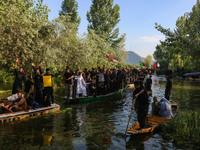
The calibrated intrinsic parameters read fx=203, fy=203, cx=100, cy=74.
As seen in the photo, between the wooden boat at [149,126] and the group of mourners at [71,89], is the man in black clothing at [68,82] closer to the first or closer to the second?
the group of mourners at [71,89]

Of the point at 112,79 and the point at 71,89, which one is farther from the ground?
the point at 112,79

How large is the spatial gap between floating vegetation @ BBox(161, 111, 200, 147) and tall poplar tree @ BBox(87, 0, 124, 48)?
141 ft

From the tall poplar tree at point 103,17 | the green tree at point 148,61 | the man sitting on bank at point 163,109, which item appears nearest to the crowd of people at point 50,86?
the man sitting on bank at point 163,109

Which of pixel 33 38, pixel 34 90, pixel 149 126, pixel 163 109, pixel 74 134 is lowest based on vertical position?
pixel 74 134

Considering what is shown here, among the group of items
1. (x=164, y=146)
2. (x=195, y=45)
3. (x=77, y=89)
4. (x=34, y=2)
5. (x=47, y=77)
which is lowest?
(x=164, y=146)

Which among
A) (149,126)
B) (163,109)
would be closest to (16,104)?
(149,126)

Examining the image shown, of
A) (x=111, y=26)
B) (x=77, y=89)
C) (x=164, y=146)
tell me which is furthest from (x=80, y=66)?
(x=111, y=26)

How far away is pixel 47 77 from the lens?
11867mm

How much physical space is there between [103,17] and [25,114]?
44056 millimetres

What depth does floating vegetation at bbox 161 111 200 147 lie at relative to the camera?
7371mm

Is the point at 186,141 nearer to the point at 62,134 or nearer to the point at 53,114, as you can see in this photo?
the point at 62,134

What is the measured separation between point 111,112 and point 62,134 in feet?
15.4

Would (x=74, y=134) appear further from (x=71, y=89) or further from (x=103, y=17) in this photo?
(x=103, y=17)

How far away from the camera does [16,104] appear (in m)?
10.0
